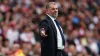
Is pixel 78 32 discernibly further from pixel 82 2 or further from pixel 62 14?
pixel 82 2

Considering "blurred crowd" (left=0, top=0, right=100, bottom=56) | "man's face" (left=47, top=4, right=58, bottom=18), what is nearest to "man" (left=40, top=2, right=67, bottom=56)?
"man's face" (left=47, top=4, right=58, bottom=18)

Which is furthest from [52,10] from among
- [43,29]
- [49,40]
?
[49,40]

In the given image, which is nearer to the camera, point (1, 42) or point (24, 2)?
point (1, 42)

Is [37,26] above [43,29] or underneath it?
underneath

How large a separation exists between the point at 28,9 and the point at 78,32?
179cm

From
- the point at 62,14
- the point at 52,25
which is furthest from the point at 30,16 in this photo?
the point at 52,25

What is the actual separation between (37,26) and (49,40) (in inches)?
279

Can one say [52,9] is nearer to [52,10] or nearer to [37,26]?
Result: [52,10]

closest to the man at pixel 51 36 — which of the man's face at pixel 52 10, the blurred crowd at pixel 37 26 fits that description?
the man's face at pixel 52 10

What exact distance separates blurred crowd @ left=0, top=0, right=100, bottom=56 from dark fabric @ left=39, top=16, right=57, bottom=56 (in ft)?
14.1

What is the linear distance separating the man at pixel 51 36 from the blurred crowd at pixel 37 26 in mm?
4268

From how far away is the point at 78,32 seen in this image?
15648 mm

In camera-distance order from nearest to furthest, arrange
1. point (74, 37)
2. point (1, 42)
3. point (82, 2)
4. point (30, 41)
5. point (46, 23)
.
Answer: point (46, 23) → point (1, 42) → point (30, 41) → point (74, 37) → point (82, 2)

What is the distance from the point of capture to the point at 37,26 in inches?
593
